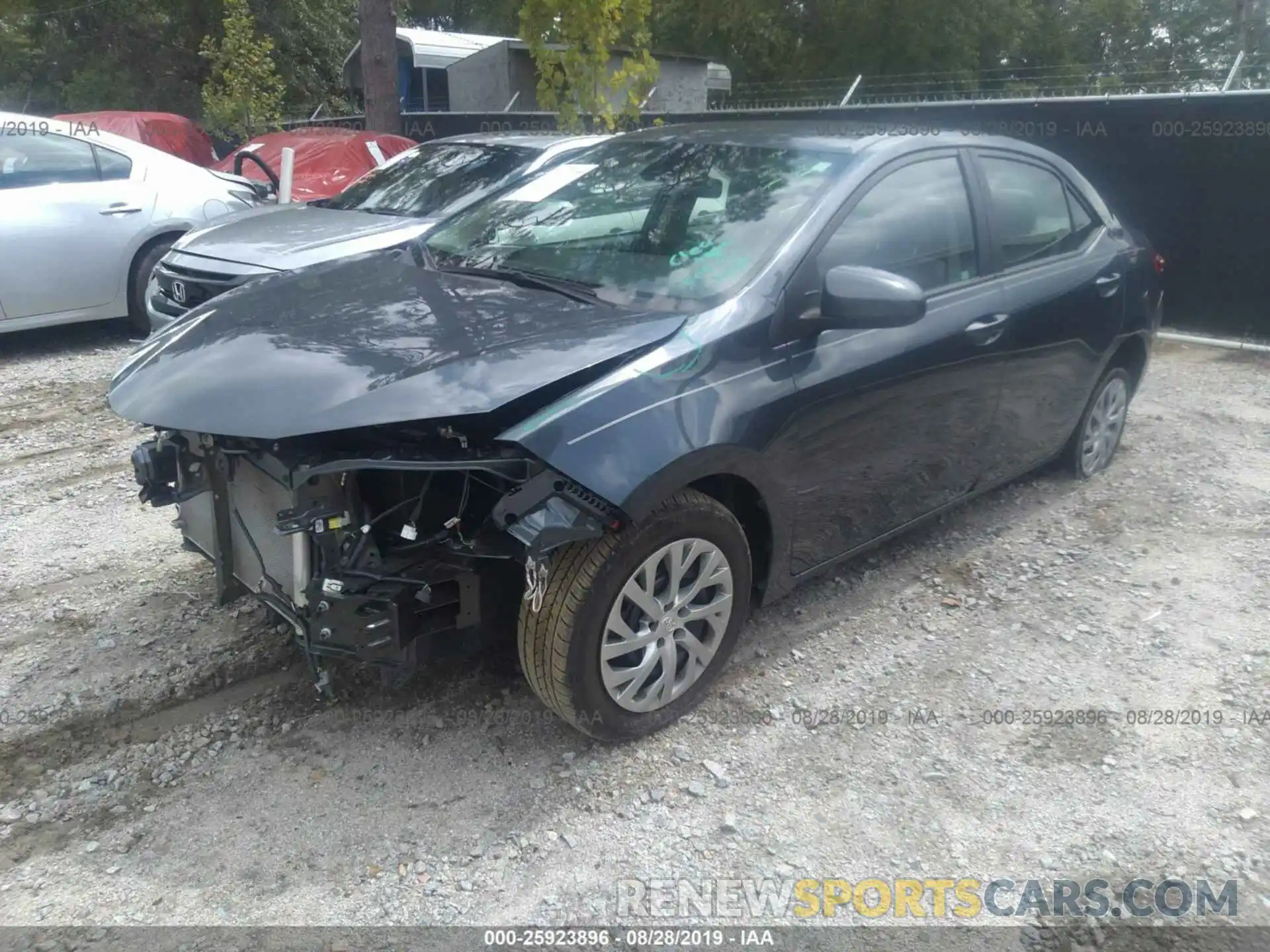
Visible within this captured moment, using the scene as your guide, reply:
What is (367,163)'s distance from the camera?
10.1 meters

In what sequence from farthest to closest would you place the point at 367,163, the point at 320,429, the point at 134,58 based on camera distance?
the point at 134,58
the point at 367,163
the point at 320,429

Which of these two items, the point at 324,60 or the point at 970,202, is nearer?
the point at 970,202

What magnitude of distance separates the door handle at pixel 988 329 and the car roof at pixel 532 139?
11.6 ft

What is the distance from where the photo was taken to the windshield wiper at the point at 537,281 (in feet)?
10.8

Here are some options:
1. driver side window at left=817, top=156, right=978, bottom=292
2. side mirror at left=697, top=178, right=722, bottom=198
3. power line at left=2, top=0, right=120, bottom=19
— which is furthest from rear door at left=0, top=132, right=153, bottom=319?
power line at left=2, top=0, right=120, bottom=19

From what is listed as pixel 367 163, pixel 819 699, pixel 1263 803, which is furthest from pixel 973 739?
pixel 367 163

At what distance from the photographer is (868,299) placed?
3139 mm

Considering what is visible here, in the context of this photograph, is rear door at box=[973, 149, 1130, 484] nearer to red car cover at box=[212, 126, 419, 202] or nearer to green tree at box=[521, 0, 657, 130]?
green tree at box=[521, 0, 657, 130]

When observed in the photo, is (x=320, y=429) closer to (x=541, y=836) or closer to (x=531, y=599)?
(x=531, y=599)

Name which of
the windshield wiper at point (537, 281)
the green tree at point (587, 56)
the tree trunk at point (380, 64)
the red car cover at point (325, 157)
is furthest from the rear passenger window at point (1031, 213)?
the tree trunk at point (380, 64)

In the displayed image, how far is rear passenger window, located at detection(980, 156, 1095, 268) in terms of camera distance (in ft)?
13.6

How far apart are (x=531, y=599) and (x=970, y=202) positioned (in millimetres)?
2399

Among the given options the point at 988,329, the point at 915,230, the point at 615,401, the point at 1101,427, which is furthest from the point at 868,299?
the point at 1101,427

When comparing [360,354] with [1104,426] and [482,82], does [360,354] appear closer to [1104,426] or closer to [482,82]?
[1104,426]
